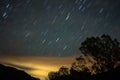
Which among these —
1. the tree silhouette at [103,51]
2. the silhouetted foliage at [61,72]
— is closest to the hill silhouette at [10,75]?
the silhouetted foliage at [61,72]

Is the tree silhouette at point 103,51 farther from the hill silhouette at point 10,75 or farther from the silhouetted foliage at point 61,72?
the hill silhouette at point 10,75

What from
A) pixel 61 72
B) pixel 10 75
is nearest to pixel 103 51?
pixel 61 72

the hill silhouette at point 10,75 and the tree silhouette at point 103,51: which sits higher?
the hill silhouette at point 10,75

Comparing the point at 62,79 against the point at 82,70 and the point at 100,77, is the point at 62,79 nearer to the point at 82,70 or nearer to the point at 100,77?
the point at 82,70

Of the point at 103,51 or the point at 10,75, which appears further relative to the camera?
the point at 10,75

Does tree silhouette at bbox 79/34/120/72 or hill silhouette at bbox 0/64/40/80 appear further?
hill silhouette at bbox 0/64/40/80

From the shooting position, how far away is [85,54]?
142ft

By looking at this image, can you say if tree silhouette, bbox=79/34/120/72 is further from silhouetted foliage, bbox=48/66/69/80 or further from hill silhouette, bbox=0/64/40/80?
hill silhouette, bbox=0/64/40/80

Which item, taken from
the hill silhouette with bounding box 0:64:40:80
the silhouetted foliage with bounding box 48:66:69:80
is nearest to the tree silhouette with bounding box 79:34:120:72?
the silhouetted foliage with bounding box 48:66:69:80

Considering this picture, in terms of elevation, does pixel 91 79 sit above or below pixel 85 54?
below

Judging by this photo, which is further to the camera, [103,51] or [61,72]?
[61,72]

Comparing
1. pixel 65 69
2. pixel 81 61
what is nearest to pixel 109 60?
pixel 81 61

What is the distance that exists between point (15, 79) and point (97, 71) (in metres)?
44.7

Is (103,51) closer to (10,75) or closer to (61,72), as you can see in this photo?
(61,72)
